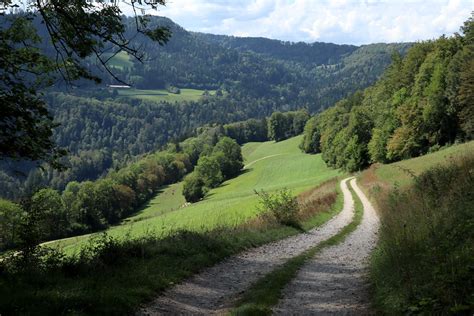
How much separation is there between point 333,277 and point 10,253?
29.2 ft

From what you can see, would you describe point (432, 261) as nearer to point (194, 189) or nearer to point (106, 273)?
point (106, 273)

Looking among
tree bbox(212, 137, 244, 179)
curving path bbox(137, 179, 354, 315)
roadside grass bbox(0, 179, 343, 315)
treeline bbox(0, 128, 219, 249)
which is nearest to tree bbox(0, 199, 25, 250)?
treeline bbox(0, 128, 219, 249)

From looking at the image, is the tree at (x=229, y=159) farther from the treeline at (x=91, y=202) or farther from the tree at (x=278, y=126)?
the tree at (x=278, y=126)

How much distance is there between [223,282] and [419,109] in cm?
5956

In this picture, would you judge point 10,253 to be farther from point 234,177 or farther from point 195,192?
point 234,177

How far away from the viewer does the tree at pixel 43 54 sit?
8961mm

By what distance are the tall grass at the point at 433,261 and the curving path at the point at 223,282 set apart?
3.56m

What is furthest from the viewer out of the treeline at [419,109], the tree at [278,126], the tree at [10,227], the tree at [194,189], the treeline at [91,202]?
the tree at [278,126]

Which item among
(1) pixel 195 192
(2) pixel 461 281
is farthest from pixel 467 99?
(1) pixel 195 192

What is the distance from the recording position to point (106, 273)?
10.1 metres

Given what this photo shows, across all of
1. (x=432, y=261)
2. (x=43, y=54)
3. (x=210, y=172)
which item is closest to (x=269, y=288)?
(x=432, y=261)

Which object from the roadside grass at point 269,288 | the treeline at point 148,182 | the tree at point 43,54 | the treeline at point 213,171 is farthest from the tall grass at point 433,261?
the treeline at point 213,171

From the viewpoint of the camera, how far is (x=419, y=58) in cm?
7288

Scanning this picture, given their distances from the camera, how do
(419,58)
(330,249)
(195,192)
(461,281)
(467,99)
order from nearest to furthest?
(461,281) → (330,249) → (467,99) → (419,58) → (195,192)
